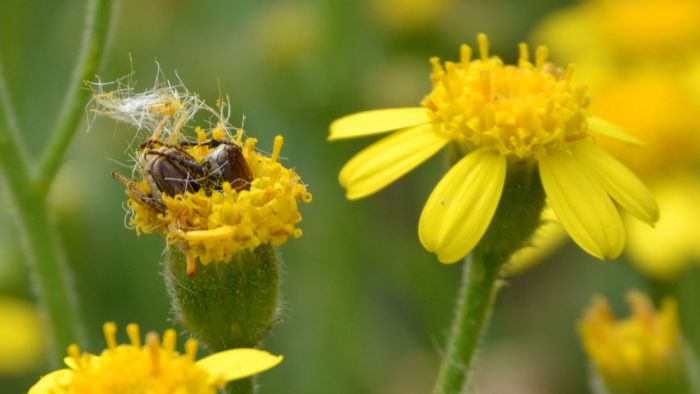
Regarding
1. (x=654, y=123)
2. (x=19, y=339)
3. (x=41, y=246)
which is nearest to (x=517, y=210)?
(x=41, y=246)

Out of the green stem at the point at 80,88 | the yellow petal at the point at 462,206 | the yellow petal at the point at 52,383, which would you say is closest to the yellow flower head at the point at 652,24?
the yellow petal at the point at 462,206

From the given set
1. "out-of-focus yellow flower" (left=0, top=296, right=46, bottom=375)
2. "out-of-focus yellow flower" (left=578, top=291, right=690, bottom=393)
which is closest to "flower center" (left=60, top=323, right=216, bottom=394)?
"out-of-focus yellow flower" (left=578, top=291, right=690, bottom=393)

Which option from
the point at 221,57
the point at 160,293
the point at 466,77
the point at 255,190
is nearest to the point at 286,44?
the point at 221,57

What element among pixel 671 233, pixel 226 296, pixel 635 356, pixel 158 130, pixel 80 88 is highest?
pixel 80 88

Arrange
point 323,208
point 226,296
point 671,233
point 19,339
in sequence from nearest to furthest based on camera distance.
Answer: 1. point 226,296
2. point 671,233
3. point 19,339
4. point 323,208

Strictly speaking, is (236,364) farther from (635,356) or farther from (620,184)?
(635,356)

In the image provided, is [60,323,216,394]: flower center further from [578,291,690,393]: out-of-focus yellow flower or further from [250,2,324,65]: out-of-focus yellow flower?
[250,2,324,65]: out-of-focus yellow flower
